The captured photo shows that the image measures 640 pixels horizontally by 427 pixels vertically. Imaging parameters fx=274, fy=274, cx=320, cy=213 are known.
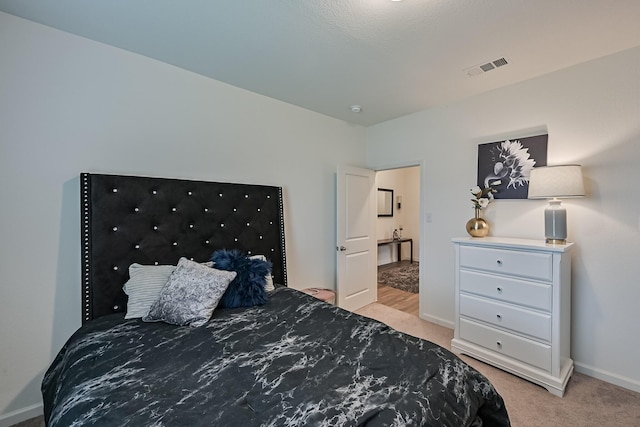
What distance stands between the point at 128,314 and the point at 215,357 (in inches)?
34.1

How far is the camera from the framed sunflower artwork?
250cm

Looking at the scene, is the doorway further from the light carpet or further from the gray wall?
the gray wall

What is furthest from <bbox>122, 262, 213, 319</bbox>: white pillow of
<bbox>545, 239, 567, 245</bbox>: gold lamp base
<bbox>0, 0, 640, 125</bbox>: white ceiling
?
<bbox>545, 239, 567, 245</bbox>: gold lamp base

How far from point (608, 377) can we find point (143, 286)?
11.7ft

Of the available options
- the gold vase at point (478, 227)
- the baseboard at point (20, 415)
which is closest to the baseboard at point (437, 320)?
the gold vase at point (478, 227)

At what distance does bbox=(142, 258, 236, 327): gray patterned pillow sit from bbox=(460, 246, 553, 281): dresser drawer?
2.09m

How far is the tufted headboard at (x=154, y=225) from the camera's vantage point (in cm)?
188

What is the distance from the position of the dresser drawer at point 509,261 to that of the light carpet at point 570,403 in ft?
2.76

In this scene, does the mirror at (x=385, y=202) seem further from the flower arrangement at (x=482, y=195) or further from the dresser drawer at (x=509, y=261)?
the dresser drawer at (x=509, y=261)

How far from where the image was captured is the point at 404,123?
3529 millimetres

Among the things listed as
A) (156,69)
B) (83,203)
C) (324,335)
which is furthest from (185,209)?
(324,335)

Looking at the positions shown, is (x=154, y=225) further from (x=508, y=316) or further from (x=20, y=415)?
(x=508, y=316)

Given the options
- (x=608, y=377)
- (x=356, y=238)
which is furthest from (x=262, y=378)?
(x=608, y=377)

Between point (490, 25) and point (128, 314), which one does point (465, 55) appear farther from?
point (128, 314)
